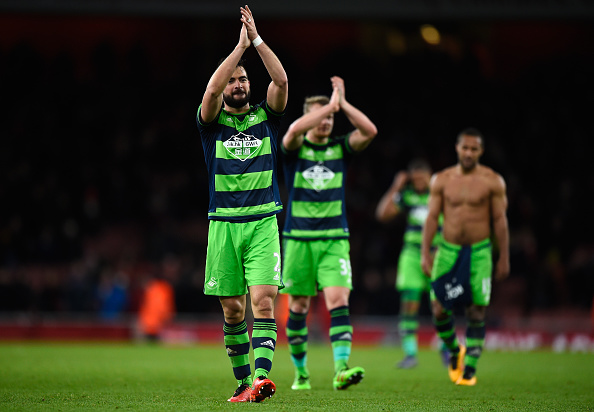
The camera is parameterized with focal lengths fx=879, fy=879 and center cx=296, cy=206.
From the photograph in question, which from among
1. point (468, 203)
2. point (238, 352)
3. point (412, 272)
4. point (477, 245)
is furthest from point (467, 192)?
point (238, 352)

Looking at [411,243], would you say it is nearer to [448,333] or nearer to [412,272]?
[412,272]

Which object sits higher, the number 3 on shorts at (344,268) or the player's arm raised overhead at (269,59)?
the player's arm raised overhead at (269,59)

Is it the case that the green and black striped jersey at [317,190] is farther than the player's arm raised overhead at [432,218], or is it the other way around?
the player's arm raised overhead at [432,218]

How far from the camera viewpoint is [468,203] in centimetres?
958

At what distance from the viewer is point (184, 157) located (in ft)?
79.7

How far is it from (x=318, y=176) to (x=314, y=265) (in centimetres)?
93

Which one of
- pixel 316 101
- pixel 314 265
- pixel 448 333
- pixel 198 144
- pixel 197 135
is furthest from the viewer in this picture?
pixel 197 135

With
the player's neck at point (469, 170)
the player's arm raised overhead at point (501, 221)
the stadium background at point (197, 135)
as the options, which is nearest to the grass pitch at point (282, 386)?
the player's arm raised overhead at point (501, 221)

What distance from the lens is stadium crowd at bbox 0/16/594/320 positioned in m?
21.2

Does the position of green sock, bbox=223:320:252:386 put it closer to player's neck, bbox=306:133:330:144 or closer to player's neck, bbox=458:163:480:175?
player's neck, bbox=306:133:330:144

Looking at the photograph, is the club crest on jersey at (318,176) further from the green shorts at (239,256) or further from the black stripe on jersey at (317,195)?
the green shorts at (239,256)

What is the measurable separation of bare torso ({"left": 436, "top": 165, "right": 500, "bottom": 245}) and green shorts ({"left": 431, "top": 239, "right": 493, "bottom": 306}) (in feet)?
0.27

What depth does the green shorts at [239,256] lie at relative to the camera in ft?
23.5

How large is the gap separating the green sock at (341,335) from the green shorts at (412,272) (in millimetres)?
3967
